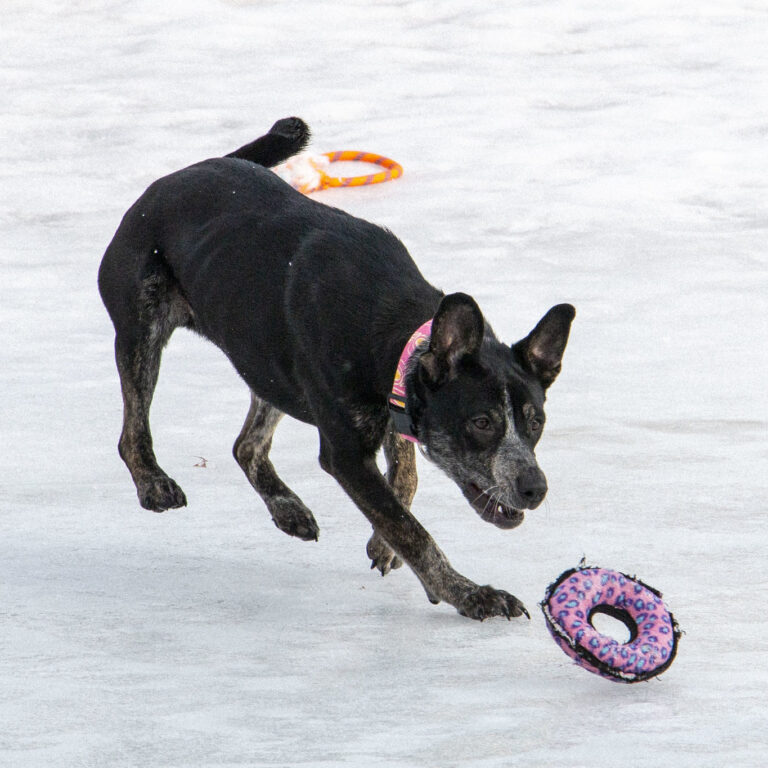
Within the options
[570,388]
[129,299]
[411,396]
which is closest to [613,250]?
[570,388]

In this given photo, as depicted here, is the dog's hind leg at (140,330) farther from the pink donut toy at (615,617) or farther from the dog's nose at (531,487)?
the pink donut toy at (615,617)

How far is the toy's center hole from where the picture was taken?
355 centimetres

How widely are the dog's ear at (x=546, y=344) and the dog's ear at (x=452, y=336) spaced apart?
0.17 meters

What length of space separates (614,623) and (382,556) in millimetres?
795

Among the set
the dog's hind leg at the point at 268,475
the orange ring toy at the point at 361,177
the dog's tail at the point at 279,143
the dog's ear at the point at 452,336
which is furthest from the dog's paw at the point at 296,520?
the orange ring toy at the point at 361,177

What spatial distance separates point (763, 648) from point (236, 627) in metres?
1.34

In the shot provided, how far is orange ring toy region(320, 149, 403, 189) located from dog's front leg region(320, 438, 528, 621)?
20.0ft

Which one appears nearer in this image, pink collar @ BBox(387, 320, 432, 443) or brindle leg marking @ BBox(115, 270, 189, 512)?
pink collar @ BBox(387, 320, 432, 443)

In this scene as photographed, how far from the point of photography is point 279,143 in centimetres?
541

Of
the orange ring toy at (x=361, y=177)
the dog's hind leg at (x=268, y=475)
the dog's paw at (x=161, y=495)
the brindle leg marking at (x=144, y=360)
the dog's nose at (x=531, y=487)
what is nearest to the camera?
the dog's nose at (x=531, y=487)

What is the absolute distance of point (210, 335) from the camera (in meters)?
4.87

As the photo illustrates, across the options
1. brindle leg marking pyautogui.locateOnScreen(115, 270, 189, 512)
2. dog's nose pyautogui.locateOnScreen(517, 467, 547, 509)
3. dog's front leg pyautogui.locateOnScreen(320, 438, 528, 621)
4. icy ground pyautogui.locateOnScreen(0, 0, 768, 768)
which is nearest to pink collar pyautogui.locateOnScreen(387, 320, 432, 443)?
dog's front leg pyautogui.locateOnScreen(320, 438, 528, 621)

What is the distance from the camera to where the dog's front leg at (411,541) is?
12.8 ft

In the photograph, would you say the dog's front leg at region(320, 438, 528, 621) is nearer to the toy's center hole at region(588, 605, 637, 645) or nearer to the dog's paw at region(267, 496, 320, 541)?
the toy's center hole at region(588, 605, 637, 645)
